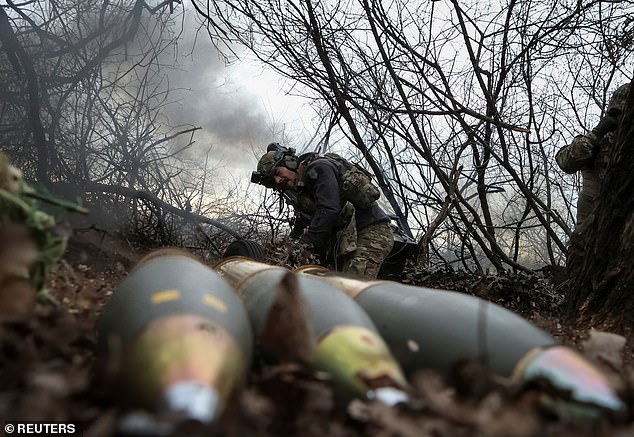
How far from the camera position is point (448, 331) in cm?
139

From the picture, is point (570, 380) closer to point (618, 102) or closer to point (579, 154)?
point (618, 102)

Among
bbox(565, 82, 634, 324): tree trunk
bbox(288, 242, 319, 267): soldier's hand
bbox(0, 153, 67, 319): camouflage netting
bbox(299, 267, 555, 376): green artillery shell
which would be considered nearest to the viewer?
bbox(0, 153, 67, 319): camouflage netting

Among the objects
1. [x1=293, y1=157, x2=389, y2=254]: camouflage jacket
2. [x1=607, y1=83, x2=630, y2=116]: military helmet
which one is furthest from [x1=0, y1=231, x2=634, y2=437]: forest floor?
[x1=293, y1=157, x2=389, y2=254]: camouflage jacket

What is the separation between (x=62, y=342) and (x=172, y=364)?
0.38 meters

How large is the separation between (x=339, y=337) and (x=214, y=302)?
0.29m

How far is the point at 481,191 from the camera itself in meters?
6.45

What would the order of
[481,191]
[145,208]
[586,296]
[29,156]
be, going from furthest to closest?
[481,191]
[145,208]
[29,156]
[586,296]

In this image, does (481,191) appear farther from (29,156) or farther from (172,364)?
(172,364)

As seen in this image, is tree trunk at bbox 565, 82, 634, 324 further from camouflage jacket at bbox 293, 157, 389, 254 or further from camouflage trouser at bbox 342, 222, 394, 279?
camouflage jacket at bbox 293, 157, 389, 254

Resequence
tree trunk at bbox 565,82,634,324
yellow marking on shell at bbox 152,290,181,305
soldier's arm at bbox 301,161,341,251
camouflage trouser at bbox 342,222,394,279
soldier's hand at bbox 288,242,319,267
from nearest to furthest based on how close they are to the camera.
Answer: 1. yellow marking on shell at bbox 152,290,181,305
2. tree trunk at bbox 565,82,634,324
3. soldier's hand at bbox 288,242,319,267
4. soldier's arm at bbox 301,161,341,251
5. camouflage trouser at bbox 342,222,394,279

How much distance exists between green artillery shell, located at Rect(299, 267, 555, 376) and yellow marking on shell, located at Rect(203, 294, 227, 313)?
49cm

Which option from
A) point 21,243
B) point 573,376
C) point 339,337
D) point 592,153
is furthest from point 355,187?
point 21,243

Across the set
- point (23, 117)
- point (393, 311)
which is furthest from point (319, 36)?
point (393, 311)

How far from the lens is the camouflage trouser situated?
4902 millimetres
